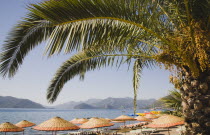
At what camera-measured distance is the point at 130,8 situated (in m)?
3.55

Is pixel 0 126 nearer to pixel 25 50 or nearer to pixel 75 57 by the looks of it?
pixel 75 57

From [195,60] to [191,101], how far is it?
0.83 m

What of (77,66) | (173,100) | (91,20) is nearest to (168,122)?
(173,100)

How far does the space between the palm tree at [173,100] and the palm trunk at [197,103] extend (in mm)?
4703

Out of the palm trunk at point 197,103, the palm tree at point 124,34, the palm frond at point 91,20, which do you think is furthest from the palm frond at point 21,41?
the palm trunk at point 197,103

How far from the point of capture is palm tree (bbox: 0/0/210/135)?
A: 10.4 feet

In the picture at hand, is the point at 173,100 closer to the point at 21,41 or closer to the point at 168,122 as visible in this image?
the point at 168,122

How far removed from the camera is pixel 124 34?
12.3 feet

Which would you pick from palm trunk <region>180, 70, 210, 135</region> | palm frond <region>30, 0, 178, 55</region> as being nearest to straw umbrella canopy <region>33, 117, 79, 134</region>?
palm trunk <region>180, 70, 210, 135</region>

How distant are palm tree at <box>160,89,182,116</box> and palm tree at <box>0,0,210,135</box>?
181 inches

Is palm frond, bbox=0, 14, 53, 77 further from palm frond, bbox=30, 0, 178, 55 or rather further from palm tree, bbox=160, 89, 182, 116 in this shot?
palm tree, bbox=160, 89, 182, 116

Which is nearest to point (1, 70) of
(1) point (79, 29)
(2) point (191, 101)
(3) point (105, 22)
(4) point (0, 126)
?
(1) point (79, 29)

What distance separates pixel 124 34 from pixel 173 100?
238 inches

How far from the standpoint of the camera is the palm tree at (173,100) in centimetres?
847
